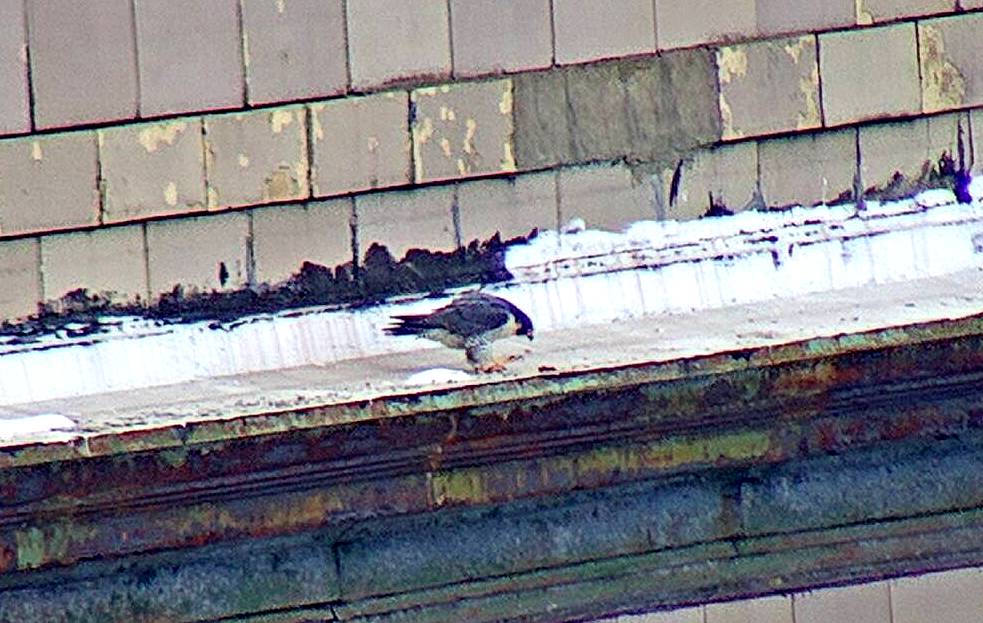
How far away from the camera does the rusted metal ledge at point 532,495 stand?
12.1 feet

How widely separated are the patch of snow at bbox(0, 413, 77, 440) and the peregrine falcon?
2.50 feet

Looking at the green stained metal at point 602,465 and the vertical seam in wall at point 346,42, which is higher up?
the vertical seam in wall at point 346,42

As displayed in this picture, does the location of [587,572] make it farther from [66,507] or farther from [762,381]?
[66,507]

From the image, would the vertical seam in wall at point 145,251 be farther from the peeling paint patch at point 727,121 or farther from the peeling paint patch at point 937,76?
the peeling paint patch at point 937,76

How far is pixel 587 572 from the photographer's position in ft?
13.4

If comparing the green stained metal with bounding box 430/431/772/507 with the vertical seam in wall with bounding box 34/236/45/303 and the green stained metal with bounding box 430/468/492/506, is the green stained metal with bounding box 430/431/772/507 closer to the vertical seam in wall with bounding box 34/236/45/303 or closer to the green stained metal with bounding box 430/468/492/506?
the green stained metal with bounding box 430/468/492/506

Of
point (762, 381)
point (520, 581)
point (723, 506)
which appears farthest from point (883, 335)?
point (520, 581)

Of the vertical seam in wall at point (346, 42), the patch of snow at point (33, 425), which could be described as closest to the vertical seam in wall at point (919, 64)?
the vertical seam in wall at point (346, 42)

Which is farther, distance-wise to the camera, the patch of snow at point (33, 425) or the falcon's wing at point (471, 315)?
the falcon's wing at point (471, 315)

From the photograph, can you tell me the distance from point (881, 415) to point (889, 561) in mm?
367

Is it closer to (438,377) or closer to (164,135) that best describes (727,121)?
(438,377)

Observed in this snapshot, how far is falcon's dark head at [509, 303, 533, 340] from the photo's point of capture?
4324 millimetres

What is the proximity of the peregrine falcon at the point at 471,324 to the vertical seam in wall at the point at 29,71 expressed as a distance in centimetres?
82

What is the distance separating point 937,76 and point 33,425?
6.45 ft
